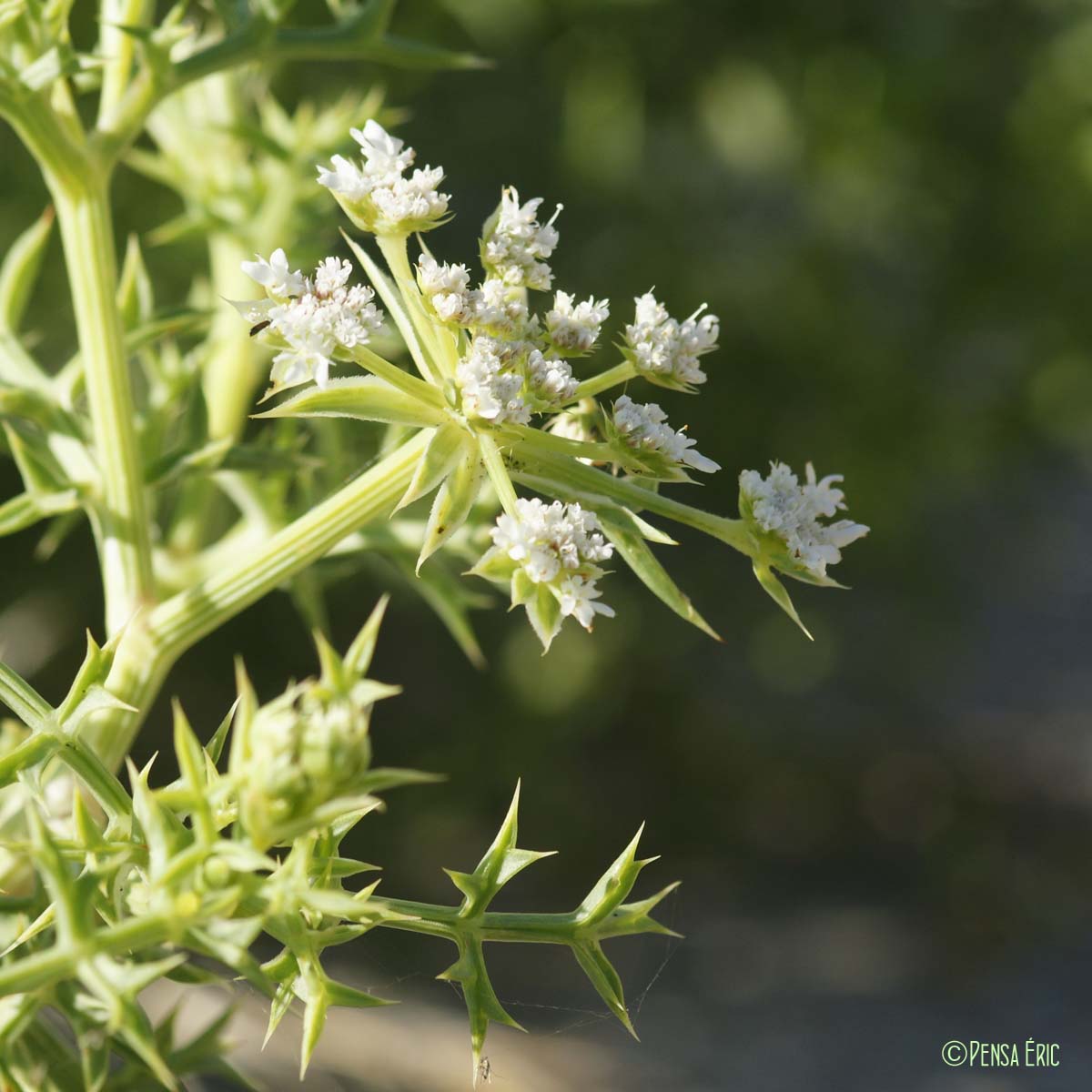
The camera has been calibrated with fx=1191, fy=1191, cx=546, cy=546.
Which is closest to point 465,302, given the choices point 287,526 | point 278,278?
point 278,278

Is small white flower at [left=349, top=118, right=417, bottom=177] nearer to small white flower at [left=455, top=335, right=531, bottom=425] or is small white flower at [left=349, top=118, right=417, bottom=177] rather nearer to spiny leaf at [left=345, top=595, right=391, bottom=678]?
small white flower at [left=455, top=335, right=531, bottom=425]

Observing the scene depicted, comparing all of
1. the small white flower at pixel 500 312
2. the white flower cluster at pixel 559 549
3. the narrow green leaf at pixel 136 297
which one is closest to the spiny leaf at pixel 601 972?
the white flower cluster at pixel 559 549

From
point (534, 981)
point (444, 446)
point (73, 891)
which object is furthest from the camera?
point (534, 981)

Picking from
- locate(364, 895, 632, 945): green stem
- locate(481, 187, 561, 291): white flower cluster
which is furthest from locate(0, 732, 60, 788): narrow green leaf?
locate(481, 187, 561, 291): white flower cluster

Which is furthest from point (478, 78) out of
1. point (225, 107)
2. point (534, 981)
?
point (534, 981)

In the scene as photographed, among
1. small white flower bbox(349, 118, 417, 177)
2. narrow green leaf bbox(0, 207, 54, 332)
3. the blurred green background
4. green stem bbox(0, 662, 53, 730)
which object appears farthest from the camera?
the blurred green background

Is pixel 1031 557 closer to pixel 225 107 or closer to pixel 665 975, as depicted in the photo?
pixel 665 975

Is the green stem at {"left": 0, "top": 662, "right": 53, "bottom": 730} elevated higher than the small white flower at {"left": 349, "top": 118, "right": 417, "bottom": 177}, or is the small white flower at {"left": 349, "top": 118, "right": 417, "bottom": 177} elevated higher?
the small white flower at {"left": 349, "top": 118, "right": 417, "bottom": 177}
